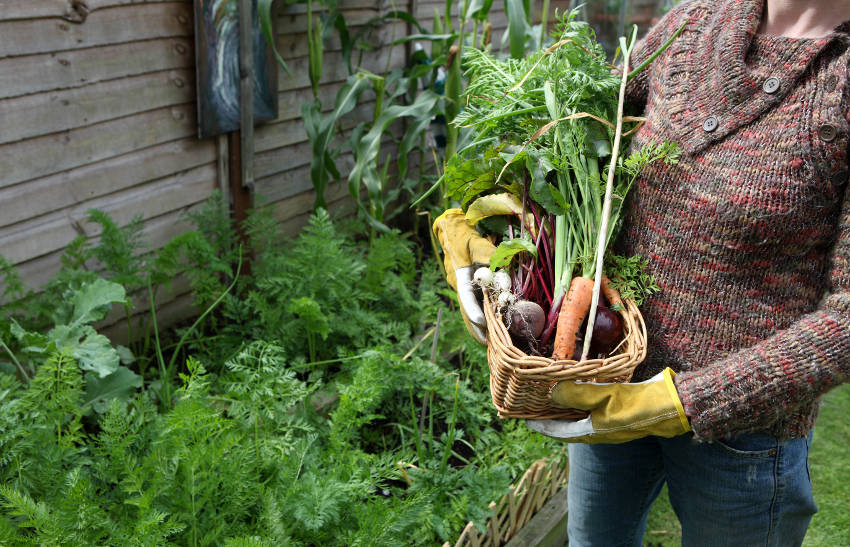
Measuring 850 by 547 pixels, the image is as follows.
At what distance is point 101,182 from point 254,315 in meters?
0.75

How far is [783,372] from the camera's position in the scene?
112cm

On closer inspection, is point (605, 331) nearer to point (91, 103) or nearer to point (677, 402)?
point (677, 402)

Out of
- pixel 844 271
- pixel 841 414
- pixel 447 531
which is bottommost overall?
pixel 841 414

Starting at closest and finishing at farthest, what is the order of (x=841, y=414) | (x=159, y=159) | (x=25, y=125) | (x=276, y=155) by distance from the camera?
(x=25, y=125), (x=159, y=159), (x=841, y=414), (x=276, y=155)

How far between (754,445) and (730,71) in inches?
25.9

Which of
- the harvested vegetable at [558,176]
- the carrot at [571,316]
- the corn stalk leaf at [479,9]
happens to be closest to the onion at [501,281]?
the harvested vegetable at [558,176]

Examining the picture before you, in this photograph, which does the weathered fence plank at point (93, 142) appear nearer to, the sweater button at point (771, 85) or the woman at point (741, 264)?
the woman at point (741, 264)

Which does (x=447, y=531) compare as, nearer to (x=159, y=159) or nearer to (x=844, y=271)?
(x=844, y=271)

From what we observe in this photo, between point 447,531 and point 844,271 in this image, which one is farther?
point 447,531

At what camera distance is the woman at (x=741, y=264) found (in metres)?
1.13

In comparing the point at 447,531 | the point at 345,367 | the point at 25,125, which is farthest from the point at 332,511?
the point at 25,125

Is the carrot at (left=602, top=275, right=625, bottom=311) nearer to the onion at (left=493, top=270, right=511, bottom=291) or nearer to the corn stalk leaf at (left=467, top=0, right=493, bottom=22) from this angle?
the onion at (left=493, top=270, right=511, bottom=291)

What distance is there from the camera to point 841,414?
3090mm

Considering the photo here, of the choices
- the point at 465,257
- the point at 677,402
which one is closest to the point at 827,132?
the point at 677,402
